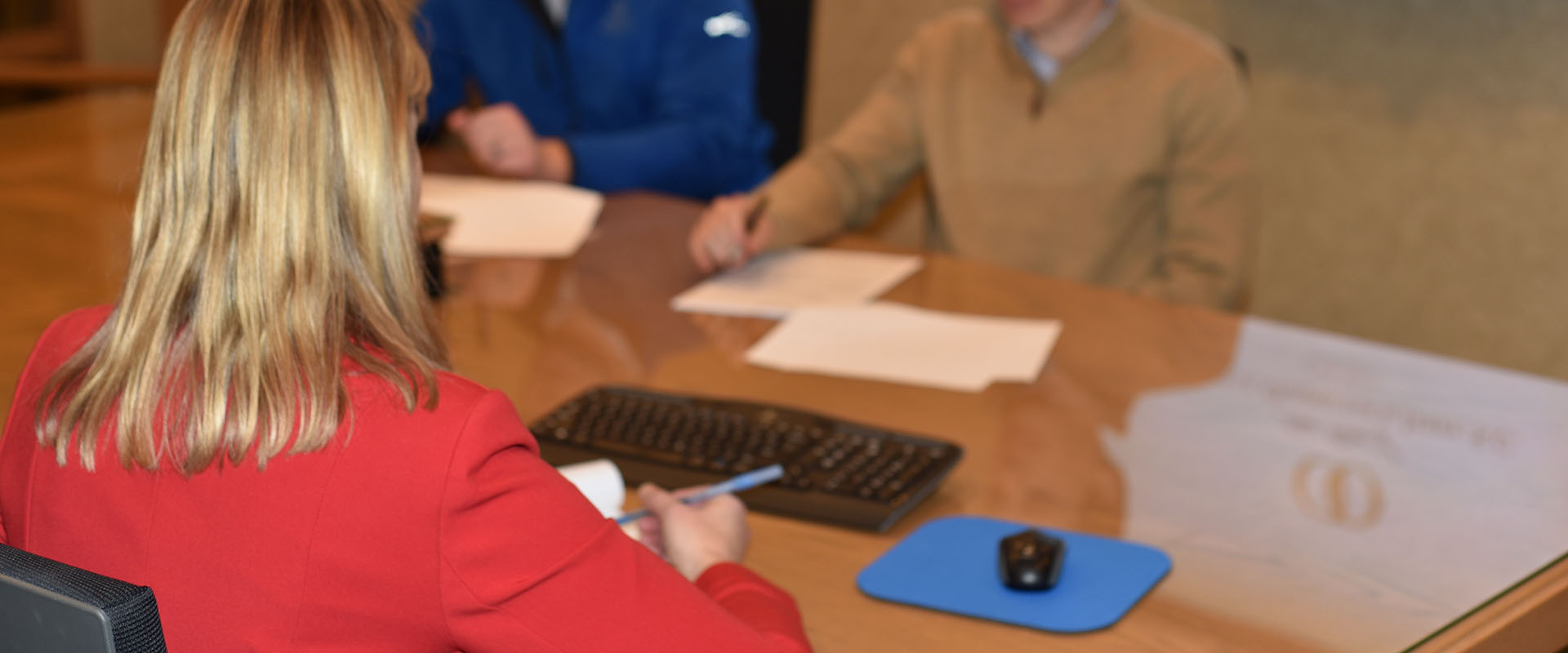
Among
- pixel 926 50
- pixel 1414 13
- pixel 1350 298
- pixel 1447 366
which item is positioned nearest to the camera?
pixel 1447 366

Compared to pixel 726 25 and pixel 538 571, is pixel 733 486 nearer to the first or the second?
pixel 538 571

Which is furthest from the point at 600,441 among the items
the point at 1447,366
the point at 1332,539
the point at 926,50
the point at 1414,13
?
the point at 1414,13

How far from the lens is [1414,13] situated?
8.80 ft

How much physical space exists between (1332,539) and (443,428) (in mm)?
688

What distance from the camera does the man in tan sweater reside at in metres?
1.86

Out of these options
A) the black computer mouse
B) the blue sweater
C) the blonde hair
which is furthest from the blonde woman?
the blue sweater

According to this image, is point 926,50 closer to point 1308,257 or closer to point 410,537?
point 1308,257

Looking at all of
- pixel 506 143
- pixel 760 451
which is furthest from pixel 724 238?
pixel 760 451

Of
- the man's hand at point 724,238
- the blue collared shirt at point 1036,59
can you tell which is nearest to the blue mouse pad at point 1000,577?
the man's hand at point 724,238

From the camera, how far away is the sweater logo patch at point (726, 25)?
223cm

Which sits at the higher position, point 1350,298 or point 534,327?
point 534,327

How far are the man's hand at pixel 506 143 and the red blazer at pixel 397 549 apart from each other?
1.33 m

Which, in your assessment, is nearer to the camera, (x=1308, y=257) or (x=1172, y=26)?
(x=1172, y=26)

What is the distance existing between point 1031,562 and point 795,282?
0.81 m
